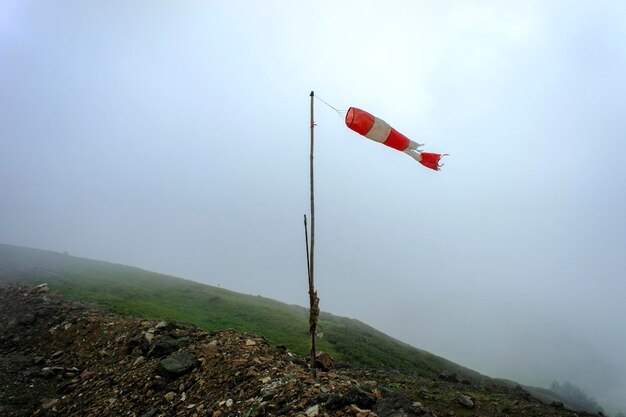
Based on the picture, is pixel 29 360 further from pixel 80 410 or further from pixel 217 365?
pixel 217 365

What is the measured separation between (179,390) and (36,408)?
4755 millimetres

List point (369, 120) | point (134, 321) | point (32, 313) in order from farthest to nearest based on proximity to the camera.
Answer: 1. point (32, 313)
2. point (134, 321)
3. point (369, 120)

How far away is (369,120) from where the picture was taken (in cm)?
935

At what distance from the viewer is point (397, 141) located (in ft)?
31.8

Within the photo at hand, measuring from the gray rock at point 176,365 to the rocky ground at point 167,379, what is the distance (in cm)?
3

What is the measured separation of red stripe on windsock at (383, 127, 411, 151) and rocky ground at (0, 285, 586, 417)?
20.3 ft

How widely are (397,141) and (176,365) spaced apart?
8.93 m

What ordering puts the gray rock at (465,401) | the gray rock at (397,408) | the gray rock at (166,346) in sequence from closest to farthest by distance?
1. the gray rock at (397,408)
2. the gray rock at (166,346)
3. the gray rock at (465,401)

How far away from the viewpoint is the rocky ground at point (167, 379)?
25.6ft

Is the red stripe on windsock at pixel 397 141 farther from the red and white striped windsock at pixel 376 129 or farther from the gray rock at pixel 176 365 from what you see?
the gray rock at pixel 176 365

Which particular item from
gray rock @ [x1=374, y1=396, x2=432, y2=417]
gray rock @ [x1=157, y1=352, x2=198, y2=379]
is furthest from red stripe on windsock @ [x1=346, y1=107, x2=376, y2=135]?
gray rock @ [x1=157, y1=352, x2=198, y2=379]

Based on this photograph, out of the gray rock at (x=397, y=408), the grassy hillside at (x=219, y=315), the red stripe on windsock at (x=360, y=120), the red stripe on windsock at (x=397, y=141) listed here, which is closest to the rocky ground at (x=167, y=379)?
the gray rock at (x=397, y=408)

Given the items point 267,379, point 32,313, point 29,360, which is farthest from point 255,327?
point 267,379

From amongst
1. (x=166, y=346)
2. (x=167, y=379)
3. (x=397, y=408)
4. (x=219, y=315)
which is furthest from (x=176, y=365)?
(x=219, y=315)
